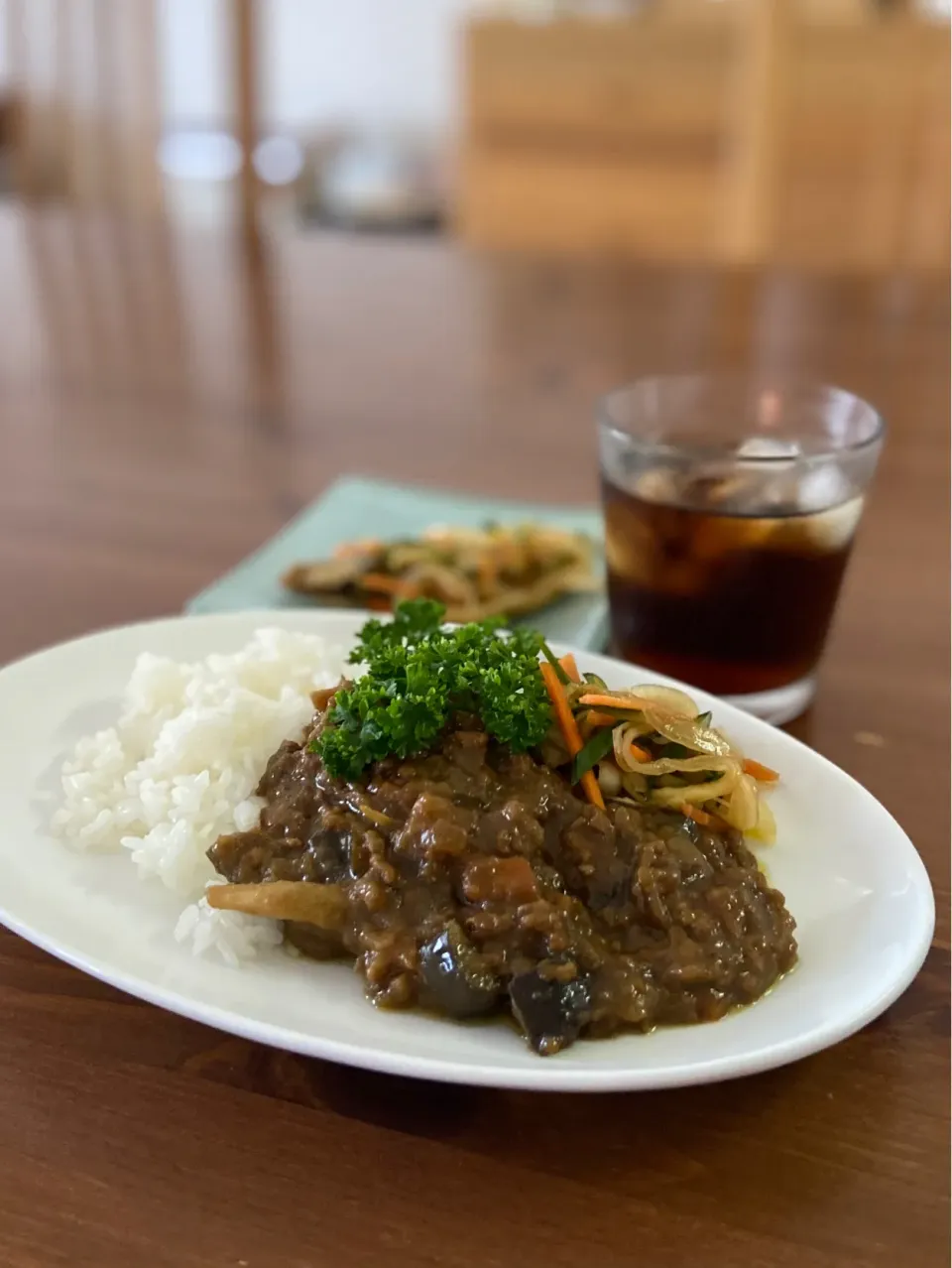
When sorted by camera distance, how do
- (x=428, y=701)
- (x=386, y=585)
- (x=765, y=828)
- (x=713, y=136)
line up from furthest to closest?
(x=713, y=136), (x=386, y=585), (x=765, y=828), (x=428, y=701)

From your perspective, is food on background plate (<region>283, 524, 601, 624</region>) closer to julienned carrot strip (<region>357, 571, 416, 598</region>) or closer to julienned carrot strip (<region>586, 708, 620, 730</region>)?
julienned carrot strip (<region>357, 571, 416, 598</region>)

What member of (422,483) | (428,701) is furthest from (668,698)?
(422,483)

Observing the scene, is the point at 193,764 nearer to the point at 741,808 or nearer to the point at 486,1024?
the point at 486,1024

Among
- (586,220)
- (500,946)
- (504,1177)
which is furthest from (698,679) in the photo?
(586,220)

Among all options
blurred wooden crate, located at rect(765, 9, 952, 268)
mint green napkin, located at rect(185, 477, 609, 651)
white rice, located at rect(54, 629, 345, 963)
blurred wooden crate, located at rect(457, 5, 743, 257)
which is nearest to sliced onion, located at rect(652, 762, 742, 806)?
A: white rice, located at rect(54, 629, 345, 963)

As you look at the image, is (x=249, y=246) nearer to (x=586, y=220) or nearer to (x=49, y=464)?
(x=49, y=464)

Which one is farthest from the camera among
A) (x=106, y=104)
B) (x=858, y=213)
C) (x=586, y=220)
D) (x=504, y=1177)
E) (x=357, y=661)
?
(x=586, y=220)
